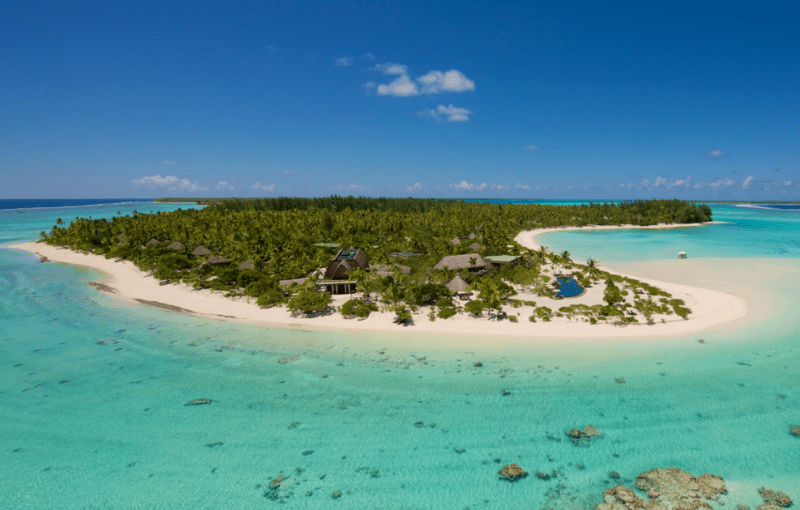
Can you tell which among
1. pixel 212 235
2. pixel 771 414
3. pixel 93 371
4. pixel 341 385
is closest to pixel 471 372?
pixel 341 385

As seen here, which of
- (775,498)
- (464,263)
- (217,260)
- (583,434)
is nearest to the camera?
(775,498)

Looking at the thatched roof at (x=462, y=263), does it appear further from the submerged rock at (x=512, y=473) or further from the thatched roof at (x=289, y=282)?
the submerged rock at (x=512, y=473)

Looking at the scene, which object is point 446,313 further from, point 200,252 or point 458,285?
point 200,252

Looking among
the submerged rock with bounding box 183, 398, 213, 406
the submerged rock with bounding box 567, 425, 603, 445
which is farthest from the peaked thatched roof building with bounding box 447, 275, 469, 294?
the submerged rock with bounding box 183, 398, 213, 406

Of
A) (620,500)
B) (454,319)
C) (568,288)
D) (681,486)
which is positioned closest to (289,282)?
(454,319)

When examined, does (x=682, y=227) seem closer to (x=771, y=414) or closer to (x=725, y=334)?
(x=725, y=334)

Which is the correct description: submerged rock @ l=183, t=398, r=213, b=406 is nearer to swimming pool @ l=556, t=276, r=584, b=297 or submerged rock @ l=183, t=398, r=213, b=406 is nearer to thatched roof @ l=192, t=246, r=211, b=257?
swimming pool @ l=556, t=276, r=584, b=297
